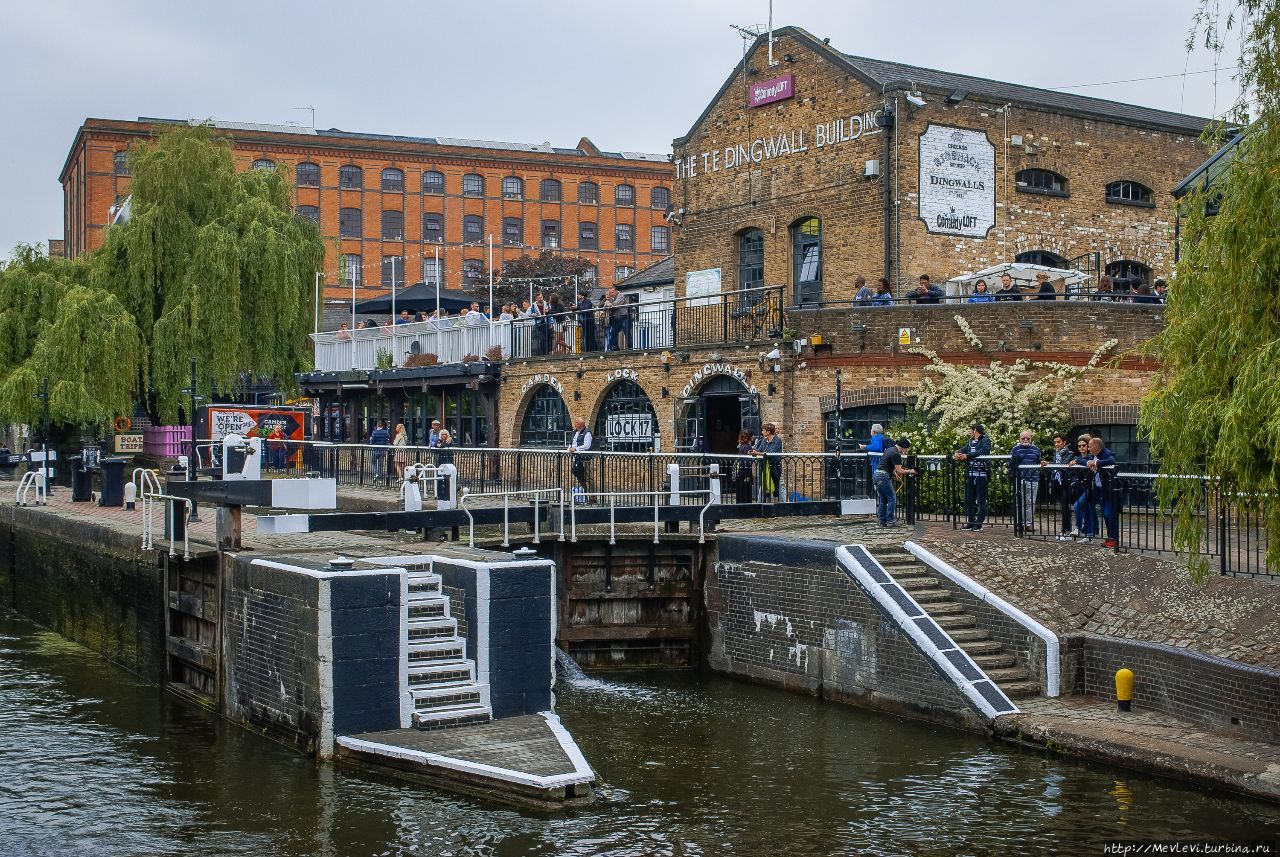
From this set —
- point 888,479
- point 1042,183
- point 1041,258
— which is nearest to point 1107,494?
point 888,479

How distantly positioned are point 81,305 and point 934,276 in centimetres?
1924

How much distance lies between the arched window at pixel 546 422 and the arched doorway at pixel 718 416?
387 cm

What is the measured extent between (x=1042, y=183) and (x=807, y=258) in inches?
202

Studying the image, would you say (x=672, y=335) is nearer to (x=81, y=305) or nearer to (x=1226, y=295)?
(x=81, y=305)

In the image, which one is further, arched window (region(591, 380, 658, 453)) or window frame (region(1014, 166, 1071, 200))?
window frame (region(1014, 166, 1071, 200))

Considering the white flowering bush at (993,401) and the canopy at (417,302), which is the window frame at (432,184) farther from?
the white flowering bush at (993,401)

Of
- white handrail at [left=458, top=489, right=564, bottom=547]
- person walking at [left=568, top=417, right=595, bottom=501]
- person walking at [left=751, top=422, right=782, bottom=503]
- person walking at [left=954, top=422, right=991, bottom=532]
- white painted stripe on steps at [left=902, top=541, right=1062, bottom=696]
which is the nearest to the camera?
white painted stripe on steps at [left=902, top=541, right=1062, bottom=696]

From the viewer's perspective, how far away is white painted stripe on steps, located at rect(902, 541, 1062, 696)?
580 inches

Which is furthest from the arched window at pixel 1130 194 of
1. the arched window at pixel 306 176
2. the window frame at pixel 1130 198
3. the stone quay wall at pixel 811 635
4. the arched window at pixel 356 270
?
the arched window at pixel 306 176

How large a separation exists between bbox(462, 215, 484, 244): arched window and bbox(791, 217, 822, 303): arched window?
43754 millimetres

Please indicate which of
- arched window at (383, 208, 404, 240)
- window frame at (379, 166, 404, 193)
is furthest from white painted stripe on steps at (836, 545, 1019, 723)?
window frame at (379, 166, 404, 193)

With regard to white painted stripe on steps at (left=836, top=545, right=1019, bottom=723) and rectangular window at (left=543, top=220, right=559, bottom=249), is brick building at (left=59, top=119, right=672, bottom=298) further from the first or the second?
white painted stripe on steps at (left=836, top=545, right=1019, bottom=723)

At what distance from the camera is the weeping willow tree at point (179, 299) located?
31859 mm

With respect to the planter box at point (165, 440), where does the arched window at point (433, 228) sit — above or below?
above
